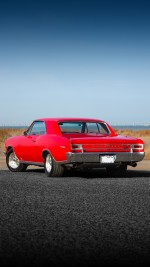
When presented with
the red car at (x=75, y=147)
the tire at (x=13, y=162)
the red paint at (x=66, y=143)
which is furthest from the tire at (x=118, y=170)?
the tire at (x=13, y=162)

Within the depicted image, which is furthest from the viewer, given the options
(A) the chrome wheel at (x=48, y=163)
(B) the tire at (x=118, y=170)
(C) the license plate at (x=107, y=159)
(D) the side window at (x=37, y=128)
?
(B) the tire at (x=118, y=170)

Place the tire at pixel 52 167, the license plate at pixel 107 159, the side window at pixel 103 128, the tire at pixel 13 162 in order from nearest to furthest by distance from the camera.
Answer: the license plate at pixel 107 159
the tire at pixel 52 167
the side window at pixel 103 128
the tire at pixel 13 162

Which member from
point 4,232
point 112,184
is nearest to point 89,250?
point 4,232

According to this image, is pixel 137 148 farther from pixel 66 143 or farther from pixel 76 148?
pixel 66 143

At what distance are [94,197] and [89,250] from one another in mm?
4400

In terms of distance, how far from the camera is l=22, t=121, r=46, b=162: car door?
14.6m

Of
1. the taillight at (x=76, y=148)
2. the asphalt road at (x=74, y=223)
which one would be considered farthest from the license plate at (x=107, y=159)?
the asphalt road at (x=74, y=223)

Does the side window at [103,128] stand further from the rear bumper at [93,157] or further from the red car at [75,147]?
the rear bumper at [93,157]

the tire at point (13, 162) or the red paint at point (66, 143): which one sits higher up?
the red paint at point (66, 143)

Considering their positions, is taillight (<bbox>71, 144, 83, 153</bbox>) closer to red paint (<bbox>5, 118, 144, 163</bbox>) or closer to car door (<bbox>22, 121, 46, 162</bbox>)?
red paint (<bbox>5, 118, 144, 163</bbox>)

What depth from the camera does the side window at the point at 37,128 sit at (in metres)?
14.8

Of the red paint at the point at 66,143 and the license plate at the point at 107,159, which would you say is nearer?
the red paint at the point at 66,143

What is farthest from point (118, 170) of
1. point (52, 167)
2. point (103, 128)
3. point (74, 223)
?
point (74, 223)

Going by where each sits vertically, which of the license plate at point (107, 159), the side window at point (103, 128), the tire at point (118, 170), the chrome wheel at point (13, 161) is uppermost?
the side window at point (103, 128)
